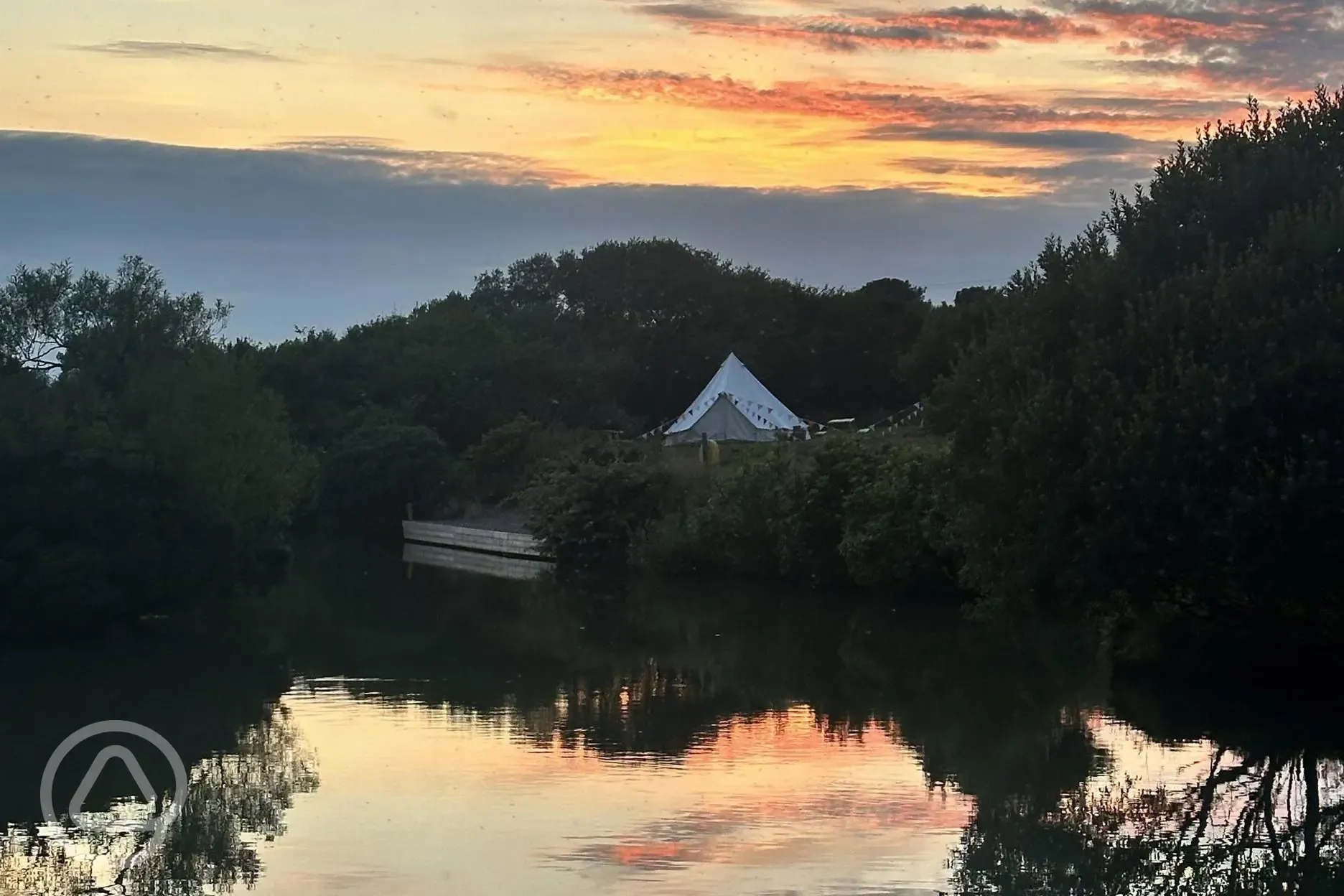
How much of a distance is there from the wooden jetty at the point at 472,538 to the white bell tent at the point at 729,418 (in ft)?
23.9

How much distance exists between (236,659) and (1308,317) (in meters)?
15.1

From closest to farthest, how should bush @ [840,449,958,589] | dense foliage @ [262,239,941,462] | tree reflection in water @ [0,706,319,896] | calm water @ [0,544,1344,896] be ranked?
tree reflection in water @ [0,706,319,896]
calm water @ [0,544,1344,896]
bush @ [840,449,958,589]
dense foliage @ [262,239,941,462]

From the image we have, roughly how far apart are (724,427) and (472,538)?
30.8ft

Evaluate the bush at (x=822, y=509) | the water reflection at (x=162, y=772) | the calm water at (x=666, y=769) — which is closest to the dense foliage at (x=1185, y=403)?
the calm water at (x=666, y=769)

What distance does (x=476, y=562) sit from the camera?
42.7 m

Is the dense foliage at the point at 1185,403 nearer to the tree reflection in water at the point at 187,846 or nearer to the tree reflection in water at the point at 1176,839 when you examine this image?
the tree reflection in water at the point at 1176,839

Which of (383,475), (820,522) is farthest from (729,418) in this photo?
(820,522)

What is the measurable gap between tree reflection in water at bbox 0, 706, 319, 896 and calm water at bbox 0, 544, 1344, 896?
0.11 feet

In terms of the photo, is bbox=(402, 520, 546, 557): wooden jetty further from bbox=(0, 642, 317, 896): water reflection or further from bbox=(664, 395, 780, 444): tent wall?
bbox=(0, 642, 317, 896): water reflection

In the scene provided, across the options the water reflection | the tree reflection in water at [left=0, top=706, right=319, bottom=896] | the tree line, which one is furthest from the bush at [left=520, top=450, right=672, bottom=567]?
the tree reflection in water at [left=0, top=706, right=319, bottom=896]

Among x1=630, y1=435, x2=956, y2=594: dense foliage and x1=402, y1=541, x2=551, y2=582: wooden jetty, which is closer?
x1=630, y1=435, x2=956, y2=594: dense foliage

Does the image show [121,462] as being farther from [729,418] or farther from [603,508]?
[729,418]

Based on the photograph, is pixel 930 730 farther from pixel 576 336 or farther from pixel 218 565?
pixel 576 336

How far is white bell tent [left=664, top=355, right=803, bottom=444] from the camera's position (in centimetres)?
5088
